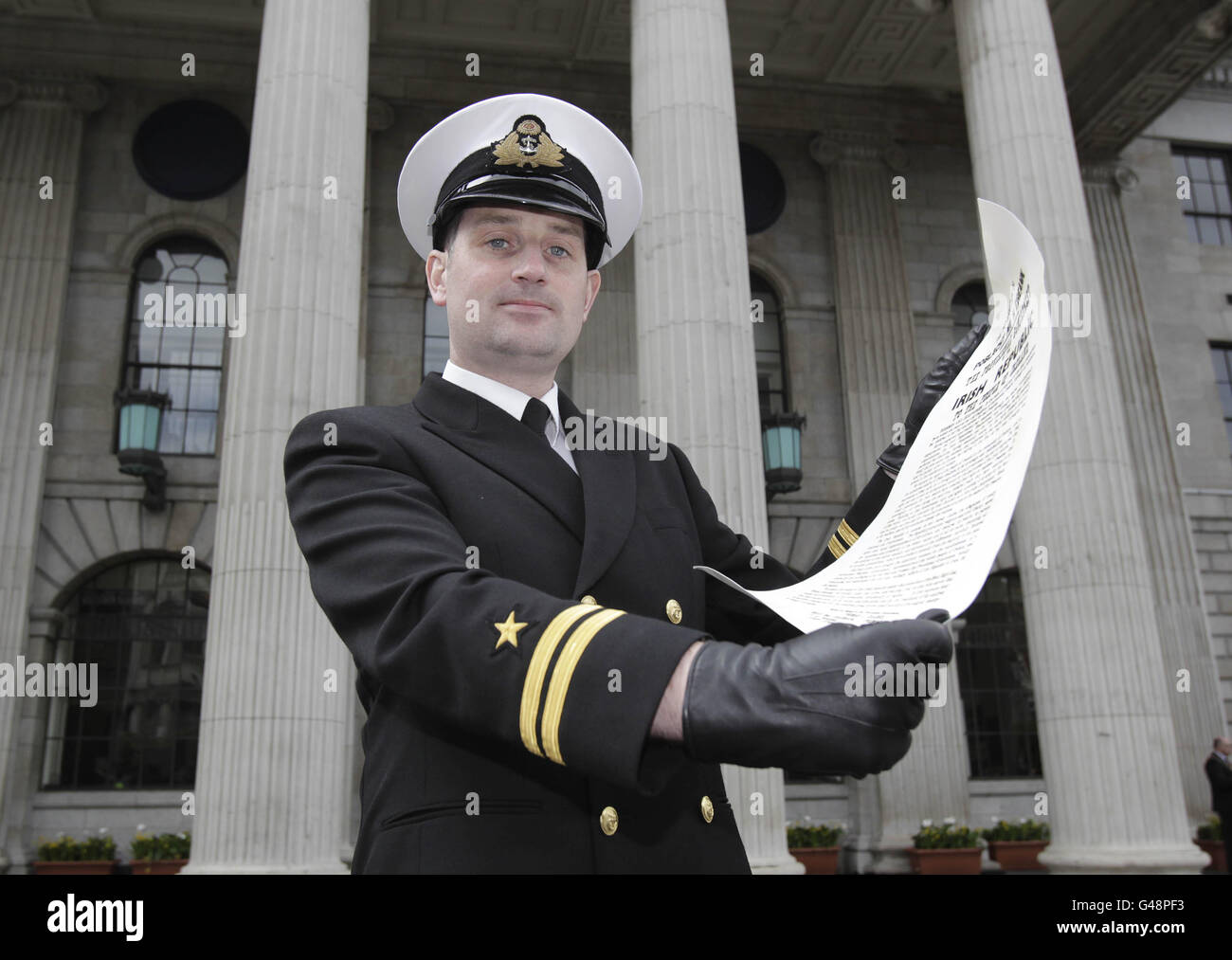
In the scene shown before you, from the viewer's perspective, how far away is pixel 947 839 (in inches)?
624

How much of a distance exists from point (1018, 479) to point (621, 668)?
641 mm

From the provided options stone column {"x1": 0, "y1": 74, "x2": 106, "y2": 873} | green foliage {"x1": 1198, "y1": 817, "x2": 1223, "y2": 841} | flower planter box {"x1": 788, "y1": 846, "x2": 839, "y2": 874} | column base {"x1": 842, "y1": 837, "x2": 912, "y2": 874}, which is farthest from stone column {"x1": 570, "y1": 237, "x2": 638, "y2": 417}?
green foliage {"x1": 1198, "y1": 817, "x2": 1223, "y2": 841}

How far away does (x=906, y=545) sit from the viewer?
1.71 meters

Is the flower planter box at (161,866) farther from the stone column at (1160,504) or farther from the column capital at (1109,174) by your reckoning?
the column capital at (1109,174)

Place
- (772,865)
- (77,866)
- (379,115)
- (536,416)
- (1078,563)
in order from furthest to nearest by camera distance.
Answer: (379,115), (77,866), (1078,563), (772,865), (536,416)

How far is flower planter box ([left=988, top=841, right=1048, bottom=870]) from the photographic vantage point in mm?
16531

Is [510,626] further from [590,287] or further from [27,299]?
[27,299]

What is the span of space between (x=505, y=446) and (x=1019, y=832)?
1673 cm

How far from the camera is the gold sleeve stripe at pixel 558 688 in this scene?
56.2 inches

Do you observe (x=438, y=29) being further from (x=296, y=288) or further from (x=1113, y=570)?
(x=1113, y=570)

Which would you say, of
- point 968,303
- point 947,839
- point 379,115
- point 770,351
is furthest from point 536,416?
point 968,303

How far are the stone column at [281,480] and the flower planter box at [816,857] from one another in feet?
26.5

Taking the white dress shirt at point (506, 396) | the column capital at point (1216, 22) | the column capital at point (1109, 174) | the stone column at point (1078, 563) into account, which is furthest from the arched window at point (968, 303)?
the white dress shirt at point (506, 396)
